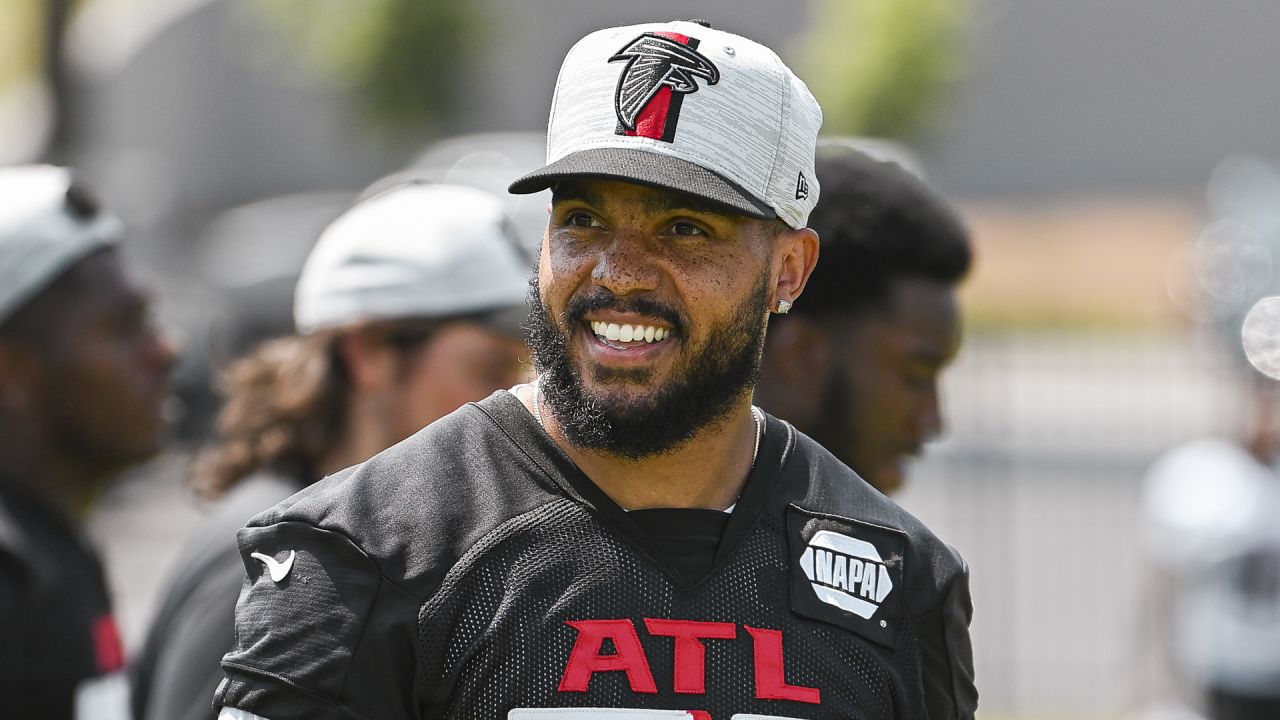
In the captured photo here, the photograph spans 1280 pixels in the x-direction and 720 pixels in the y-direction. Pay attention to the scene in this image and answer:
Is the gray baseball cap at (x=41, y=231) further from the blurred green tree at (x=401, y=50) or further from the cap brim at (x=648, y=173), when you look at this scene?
the blurred green tree at (x=401, y=50)

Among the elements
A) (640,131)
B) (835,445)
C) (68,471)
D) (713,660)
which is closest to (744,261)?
(640,131)

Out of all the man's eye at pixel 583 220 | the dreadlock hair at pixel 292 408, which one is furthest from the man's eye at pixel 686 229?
the dreadlock hair at pixel 292 408

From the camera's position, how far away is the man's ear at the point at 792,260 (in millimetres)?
2604

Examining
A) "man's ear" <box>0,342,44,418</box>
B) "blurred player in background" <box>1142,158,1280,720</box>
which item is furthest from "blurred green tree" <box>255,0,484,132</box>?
"man's ear" <box>0,342,44,418</box>

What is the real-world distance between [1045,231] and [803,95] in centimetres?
3184

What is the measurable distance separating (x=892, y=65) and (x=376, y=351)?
2445 centimetres

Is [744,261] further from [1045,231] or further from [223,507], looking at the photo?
[1045,231]

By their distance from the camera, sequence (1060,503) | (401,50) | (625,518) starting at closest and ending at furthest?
(625,518) < (1060,503) < (401,50)

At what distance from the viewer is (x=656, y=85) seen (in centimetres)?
245

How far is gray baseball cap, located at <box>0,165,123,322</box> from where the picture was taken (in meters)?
4.08

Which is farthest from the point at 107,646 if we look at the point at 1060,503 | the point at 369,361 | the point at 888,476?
the point at 1060,503

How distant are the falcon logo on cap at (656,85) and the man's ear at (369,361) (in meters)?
1.79

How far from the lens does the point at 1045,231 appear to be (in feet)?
110

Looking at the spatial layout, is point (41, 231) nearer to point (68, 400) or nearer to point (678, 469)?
point (68, 400)
